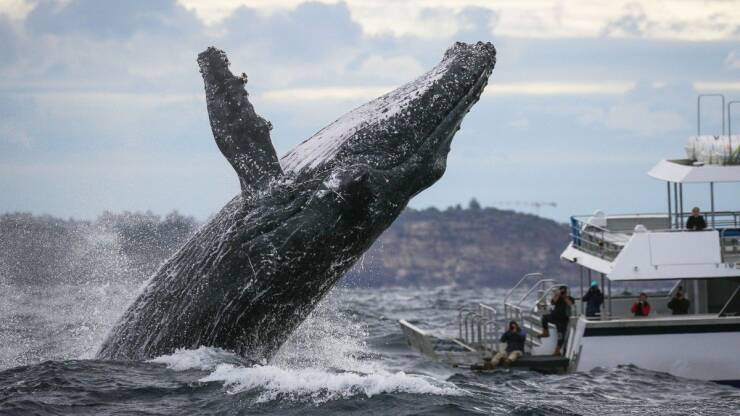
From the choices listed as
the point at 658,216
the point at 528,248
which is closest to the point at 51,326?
the point at 658,216

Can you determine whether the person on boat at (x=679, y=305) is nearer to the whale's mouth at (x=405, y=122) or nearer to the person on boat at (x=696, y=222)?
the person on boat at (x=696, y=222)

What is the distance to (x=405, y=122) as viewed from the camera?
→ 9.82 m

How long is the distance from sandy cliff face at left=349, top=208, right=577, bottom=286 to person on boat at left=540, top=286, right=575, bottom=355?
145m

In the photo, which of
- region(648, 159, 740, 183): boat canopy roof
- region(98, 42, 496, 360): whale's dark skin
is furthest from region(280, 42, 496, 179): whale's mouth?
region(648, 159, 740, 183): boat canopy roof

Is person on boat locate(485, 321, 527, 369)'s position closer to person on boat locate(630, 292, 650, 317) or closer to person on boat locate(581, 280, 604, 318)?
person on boat locate(581, 280, 604, 318)

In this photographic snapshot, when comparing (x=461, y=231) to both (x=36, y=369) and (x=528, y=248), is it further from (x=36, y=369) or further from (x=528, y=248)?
(x=36, y=369)

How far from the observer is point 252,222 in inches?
371

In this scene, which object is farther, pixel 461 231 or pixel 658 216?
pixel 461 231

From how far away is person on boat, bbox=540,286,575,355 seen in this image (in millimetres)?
22188

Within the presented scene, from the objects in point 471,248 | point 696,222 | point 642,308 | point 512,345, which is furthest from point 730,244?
point 471,248

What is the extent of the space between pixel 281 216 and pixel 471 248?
172448mm

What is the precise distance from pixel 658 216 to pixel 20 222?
2054 cm

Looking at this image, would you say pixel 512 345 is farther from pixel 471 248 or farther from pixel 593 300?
pixel 471 248

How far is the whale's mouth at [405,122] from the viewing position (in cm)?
970
